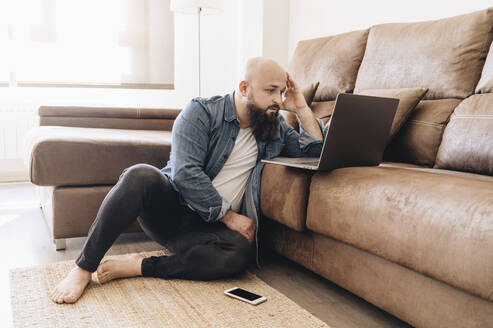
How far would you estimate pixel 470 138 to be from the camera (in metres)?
1.54

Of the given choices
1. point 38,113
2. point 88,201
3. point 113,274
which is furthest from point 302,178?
point 38,113

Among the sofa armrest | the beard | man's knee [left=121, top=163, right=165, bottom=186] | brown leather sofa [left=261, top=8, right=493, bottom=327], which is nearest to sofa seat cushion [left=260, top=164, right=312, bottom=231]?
brown leather sofa [left=261, top=8, right=493, bottom=327]

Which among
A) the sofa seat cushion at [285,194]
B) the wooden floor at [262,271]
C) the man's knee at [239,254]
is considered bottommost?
the wooden floor at [262,271]

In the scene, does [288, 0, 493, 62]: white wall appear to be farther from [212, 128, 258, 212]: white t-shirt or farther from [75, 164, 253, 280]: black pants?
[75, 164, 253, 280]: black pants

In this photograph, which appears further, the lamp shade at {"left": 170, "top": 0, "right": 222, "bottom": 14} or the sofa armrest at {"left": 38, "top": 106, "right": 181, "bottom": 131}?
the lamp shade at {"left": 170, "top": 0, "right": 222, "bottom": 14}

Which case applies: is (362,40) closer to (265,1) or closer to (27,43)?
(265,1)

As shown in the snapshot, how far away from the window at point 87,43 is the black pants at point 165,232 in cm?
263

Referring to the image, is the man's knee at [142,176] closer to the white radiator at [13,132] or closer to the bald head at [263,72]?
→ the bald head at [263,72]

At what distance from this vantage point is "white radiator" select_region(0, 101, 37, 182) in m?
3.56

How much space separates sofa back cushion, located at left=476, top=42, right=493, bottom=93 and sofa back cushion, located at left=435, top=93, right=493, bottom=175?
0.16ft

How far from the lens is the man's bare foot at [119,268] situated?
4.94 feet

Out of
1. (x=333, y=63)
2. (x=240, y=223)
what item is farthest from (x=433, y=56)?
(x=240, y=223)

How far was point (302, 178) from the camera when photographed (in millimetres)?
1476

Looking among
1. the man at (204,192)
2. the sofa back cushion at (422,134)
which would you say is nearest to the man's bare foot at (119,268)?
the man at (204,192)
